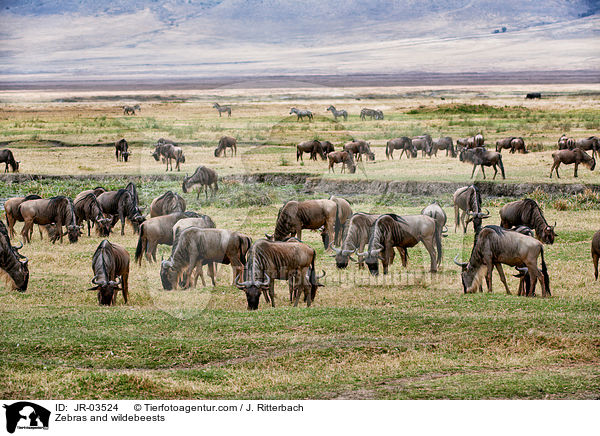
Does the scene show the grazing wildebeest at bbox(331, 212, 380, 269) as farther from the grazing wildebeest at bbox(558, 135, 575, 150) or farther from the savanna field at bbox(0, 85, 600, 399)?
the grazing wildebeest at bbox(558, 135, 575, 150)

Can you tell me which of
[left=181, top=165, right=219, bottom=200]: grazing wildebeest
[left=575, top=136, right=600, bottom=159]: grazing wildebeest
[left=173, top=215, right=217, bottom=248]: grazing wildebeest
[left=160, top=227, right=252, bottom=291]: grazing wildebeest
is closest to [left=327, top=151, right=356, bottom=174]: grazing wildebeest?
[left=181, top=165, right=219, bottom=200]: grazing wildebeest

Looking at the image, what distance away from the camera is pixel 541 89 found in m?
105

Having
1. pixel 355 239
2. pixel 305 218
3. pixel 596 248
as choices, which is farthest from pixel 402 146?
pixel 596 248

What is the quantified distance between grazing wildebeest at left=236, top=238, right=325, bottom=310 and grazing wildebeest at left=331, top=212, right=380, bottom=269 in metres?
2.29

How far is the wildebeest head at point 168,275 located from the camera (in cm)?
1535

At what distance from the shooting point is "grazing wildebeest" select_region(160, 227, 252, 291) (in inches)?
596

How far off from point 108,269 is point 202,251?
5.79 feet

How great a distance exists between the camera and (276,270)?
1424cm

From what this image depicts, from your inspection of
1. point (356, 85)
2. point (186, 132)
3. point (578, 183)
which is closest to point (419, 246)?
point (578, 183)

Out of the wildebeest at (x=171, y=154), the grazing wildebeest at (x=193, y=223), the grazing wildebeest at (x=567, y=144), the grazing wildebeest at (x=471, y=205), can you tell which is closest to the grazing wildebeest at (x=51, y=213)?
the grazing wildebeest at (x=193, y=223)

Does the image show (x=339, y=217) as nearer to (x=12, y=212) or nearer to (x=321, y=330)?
(x=321, y=330)

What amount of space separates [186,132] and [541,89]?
219ft
